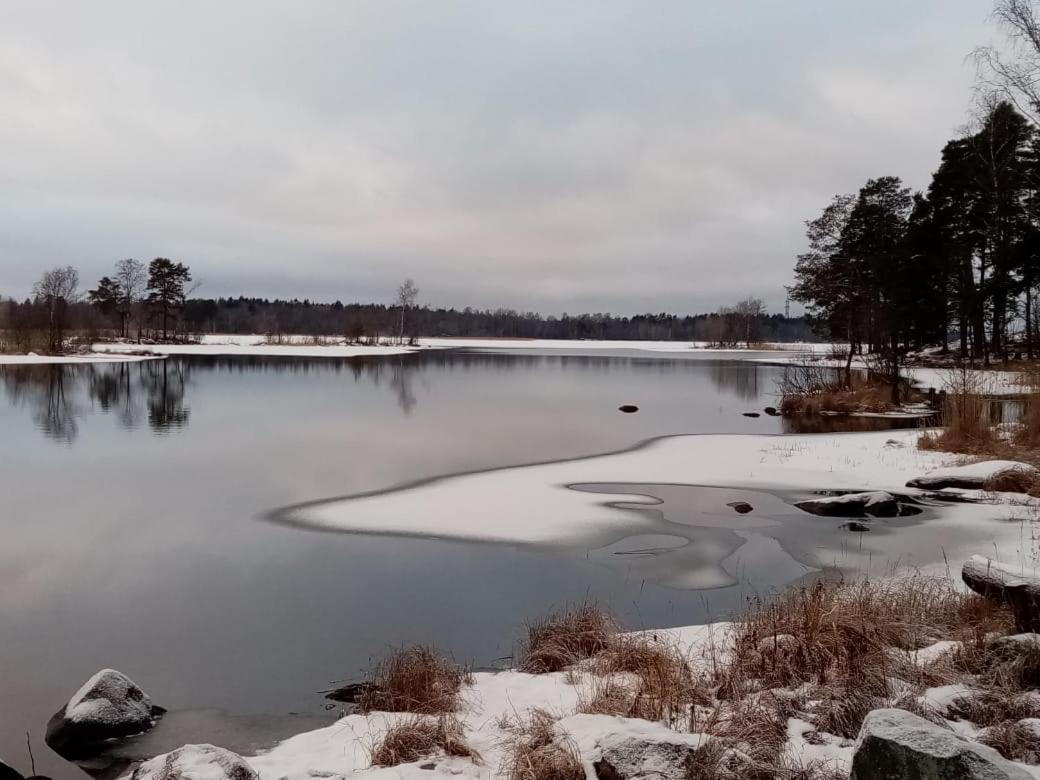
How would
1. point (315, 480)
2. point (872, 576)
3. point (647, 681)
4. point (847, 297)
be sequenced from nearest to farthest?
1. point (647, 681)
2. point (872, 576)
3. point (315, 480)
4. point (847, 297)

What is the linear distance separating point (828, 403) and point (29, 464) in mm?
27965

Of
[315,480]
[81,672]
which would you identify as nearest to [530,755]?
[81,672]

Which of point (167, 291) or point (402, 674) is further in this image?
point (167, 291)

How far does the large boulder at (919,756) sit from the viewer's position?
128 inches

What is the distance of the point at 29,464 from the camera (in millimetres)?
15703

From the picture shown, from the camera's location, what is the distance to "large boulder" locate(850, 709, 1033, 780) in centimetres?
326

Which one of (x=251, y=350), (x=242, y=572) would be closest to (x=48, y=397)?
(x=242, y=572)

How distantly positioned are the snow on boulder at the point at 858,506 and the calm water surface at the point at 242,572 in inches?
137

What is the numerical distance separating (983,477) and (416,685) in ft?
40.4

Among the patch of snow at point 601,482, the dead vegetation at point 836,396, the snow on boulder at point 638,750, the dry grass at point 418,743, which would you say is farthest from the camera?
the dead vegetation at point 836,396

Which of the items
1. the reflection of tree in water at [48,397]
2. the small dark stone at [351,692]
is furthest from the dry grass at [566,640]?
the reflection of tree in water at [48,397]

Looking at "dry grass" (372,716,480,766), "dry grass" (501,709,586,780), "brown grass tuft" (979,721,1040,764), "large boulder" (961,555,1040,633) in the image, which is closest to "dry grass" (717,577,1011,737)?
"large boulder" (961,555,1040,633)

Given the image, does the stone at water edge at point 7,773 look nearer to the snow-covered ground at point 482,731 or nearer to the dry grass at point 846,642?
the snow-covered ground at point 482,731

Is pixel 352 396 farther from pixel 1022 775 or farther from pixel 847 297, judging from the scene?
pixel 1022 775
